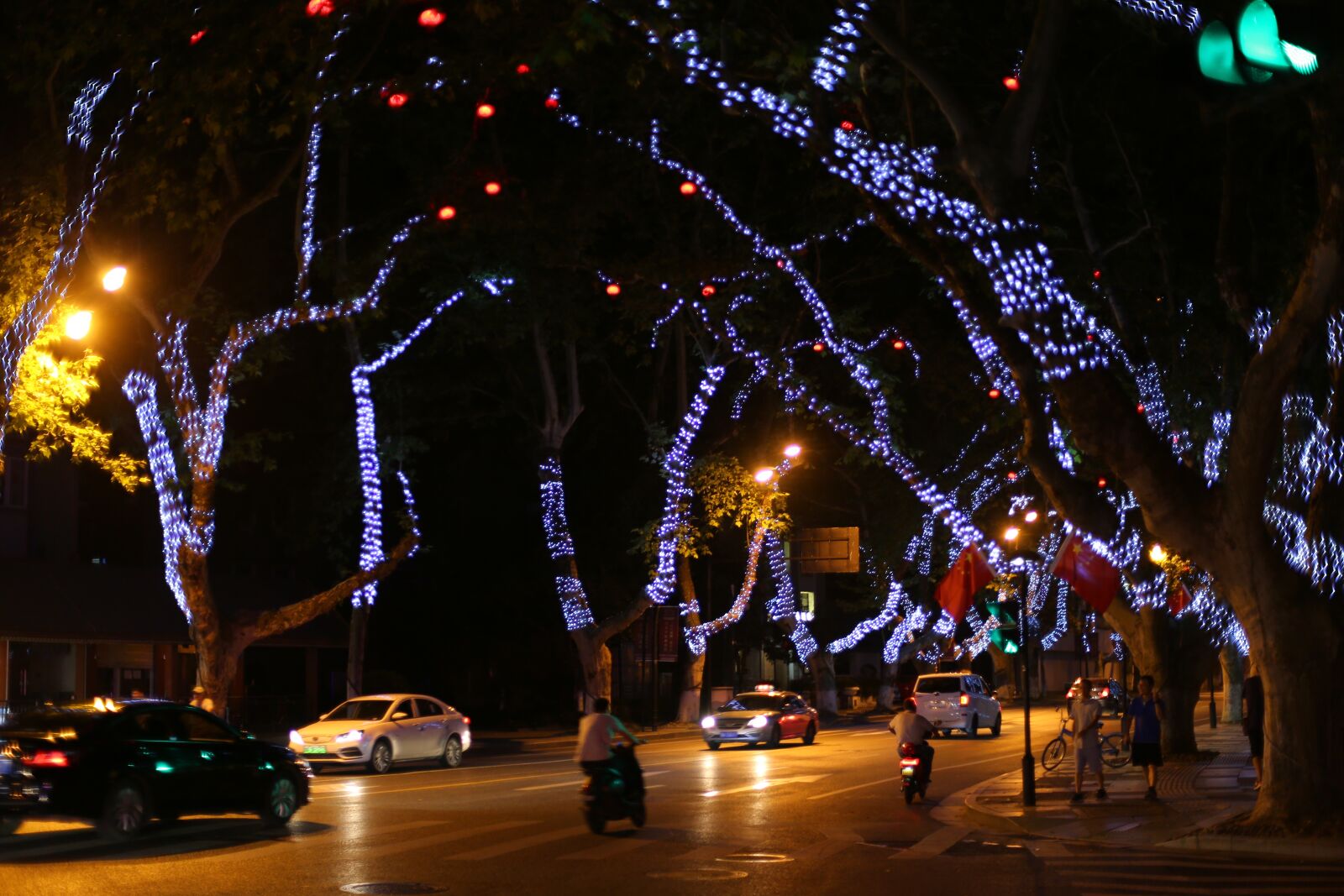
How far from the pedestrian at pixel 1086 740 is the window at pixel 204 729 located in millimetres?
11267

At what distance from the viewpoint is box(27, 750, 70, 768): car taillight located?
15328 millimetres

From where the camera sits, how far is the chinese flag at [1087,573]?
2291 cm

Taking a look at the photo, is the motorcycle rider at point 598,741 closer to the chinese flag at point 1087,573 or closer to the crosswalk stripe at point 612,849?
the crosswalk stripe at point 612,849

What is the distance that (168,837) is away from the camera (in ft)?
52.7

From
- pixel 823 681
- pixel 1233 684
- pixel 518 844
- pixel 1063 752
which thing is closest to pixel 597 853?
pixel 518 844

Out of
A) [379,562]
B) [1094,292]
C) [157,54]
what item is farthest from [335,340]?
[1094,292]

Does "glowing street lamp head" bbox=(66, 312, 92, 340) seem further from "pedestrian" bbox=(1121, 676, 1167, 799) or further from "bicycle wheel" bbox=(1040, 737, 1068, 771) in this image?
"bicycle wheel" bbox=(1040, 737, 1068, 771)

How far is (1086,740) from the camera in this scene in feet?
69.8

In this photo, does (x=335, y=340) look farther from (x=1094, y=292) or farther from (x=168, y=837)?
(x=168, y=837)

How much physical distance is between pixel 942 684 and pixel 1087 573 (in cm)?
1984

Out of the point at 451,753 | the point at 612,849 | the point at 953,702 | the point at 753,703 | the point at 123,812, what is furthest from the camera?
the point at 953,702

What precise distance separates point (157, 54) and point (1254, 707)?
1748 centimetres

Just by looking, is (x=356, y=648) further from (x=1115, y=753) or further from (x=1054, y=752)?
A: (x=1115, y=753)

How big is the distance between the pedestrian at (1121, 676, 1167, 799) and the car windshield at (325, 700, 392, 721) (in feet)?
45.4
